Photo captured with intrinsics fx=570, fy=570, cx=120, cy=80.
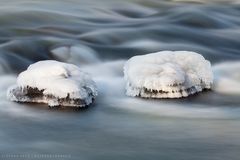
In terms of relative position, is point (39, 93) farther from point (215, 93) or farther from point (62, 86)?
point (215, 93)

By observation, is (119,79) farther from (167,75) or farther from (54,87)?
(54,87)

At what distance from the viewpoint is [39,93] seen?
562 cm

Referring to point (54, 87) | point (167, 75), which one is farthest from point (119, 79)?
point (54, 87)

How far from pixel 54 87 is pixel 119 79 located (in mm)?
1507

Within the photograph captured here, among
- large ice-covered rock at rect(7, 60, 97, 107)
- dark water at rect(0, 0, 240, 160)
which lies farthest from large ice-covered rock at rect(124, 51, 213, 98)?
large ice-covered rock at rect(7, 60, 97, 107)

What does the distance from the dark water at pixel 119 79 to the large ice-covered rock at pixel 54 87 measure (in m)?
0.10

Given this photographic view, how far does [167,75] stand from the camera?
5824mm

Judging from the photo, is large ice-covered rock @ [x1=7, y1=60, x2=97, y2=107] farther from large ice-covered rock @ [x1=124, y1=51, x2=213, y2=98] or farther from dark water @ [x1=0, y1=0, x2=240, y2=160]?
large ice-covered rock @ [x1=124, y1=51, x2=213, y2=98]

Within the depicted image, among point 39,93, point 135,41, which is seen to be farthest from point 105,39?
point 39,93

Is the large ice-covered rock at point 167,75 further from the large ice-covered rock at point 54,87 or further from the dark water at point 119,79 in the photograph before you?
the large ice-covered rock at point 54,87

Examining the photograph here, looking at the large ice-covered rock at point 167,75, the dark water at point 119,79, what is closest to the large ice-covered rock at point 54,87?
the dark water at point 119,79

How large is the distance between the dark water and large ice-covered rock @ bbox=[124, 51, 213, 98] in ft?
0.38

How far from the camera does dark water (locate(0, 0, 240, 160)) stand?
4770 millimetres

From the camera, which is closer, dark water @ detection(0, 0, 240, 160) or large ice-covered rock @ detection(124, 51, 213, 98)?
dark water @ detection(0, 0, 240, 160)
